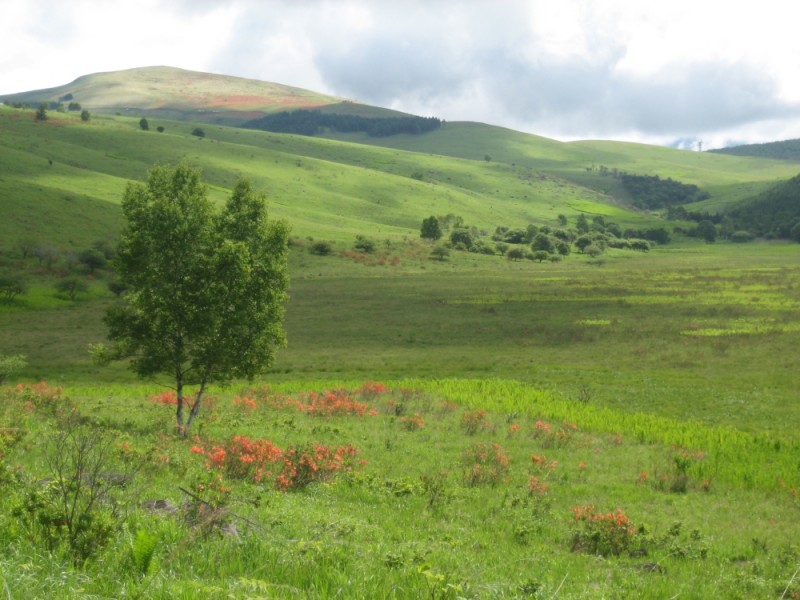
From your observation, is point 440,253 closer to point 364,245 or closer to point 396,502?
point 364,245

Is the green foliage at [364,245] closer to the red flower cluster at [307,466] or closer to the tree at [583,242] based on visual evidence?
the tree at [583,242]

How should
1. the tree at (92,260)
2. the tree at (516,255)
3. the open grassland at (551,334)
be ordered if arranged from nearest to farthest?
the open grassland at (551,334)
the tree at (92,260)
the tree at (516,255)

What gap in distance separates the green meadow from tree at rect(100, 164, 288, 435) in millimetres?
2426

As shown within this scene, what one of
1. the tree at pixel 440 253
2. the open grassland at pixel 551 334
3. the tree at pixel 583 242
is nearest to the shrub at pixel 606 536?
the open grassland at pixel 551 334

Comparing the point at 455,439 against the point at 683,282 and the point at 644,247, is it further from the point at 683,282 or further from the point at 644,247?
the point at 644,247

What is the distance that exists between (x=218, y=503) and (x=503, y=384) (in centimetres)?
3034

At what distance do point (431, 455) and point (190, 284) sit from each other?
10966mm

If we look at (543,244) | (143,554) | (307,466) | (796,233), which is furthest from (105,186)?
(796,233)

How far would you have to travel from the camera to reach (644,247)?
589 ft

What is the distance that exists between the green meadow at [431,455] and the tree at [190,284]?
243 cm

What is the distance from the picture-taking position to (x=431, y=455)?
22.7m

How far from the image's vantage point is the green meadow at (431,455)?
8219mm

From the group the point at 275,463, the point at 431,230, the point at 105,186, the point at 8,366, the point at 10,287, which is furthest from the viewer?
the point at 431,230

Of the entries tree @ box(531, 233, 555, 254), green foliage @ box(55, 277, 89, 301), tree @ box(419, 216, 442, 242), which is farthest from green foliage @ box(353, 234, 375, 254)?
green foliage @ box(55, 277, 89, 301)
